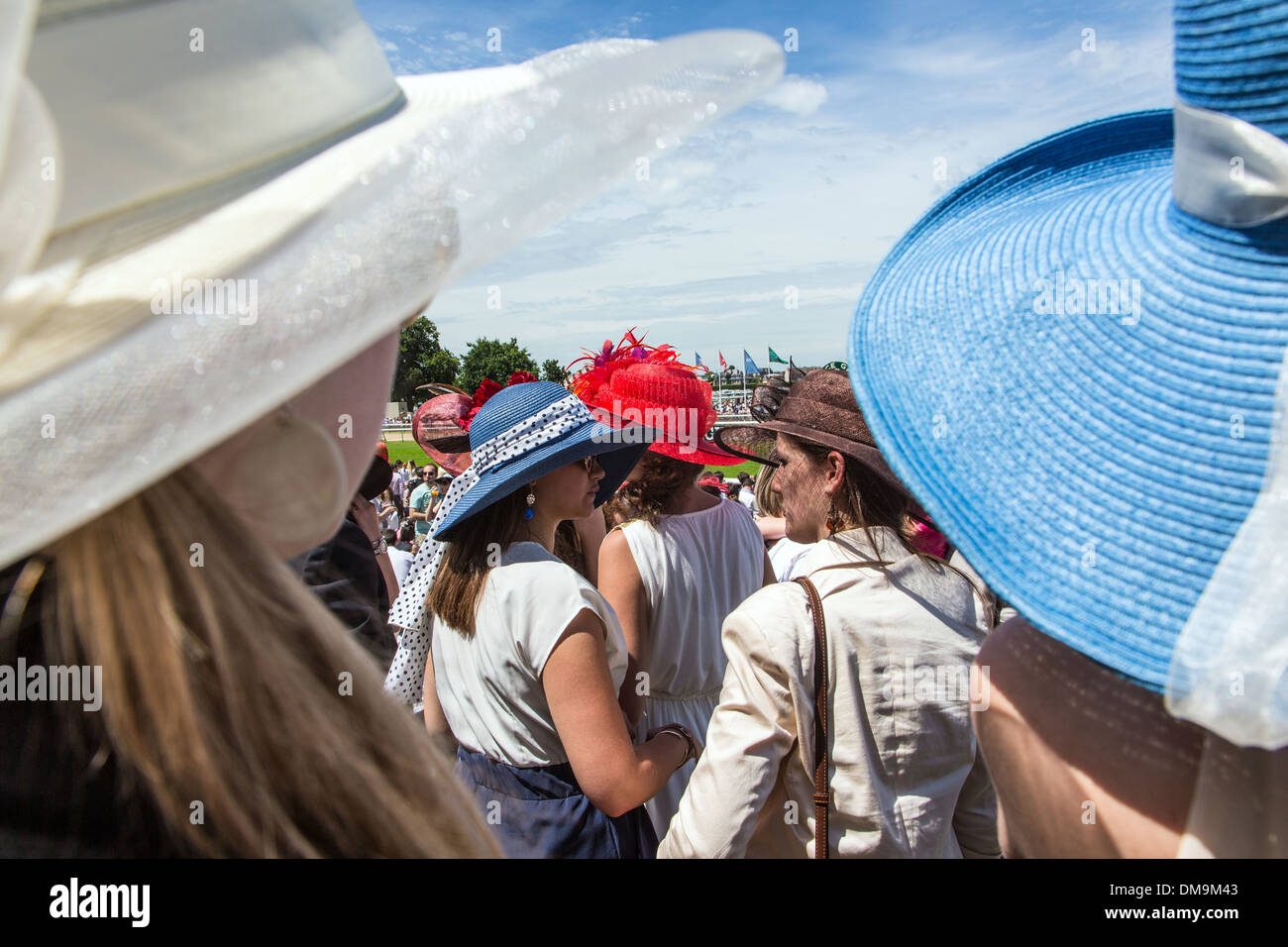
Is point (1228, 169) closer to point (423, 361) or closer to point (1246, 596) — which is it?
point (1246, 596)

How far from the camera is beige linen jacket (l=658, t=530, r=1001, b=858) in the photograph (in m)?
1.83

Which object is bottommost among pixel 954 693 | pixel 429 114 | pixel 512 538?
pixel 954 693

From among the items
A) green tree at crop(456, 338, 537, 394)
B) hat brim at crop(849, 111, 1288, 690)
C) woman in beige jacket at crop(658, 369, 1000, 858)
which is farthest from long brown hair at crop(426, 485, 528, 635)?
green tree at crop(456, 338, 537, 394)

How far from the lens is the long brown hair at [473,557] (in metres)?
2.40

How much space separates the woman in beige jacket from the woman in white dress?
0.97 metres

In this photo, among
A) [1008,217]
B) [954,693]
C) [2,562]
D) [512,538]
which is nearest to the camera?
[2,562]

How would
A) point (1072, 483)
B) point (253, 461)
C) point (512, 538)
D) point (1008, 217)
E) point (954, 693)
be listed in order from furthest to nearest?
point (512, 538) → point (954, 693) → point (1008, 217) → point (1072, 483) → point (253, 461)

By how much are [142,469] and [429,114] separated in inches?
16.2

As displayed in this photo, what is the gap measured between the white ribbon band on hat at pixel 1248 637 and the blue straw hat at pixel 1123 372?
1.1 inches

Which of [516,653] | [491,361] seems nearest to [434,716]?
[516,653]

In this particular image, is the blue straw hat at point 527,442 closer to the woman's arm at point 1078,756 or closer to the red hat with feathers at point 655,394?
the red hat with feathers at point 655,394

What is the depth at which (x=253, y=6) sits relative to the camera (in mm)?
623
